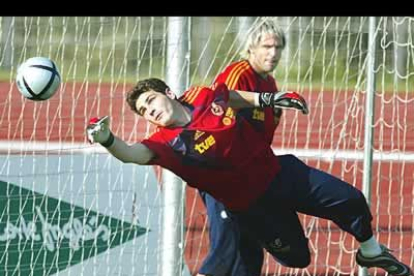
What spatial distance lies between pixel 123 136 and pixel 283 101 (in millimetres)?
3084

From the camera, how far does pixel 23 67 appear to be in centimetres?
634

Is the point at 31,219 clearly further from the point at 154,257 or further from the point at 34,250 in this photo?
the point at 154,257

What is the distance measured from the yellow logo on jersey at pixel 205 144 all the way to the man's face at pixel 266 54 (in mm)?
467

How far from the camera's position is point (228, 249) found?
6668 millimetres

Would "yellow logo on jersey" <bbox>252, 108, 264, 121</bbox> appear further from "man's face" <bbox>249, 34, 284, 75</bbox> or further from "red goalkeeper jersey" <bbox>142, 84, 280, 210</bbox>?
"man's face" <bbox>249, 34, 284, 75</bbox>

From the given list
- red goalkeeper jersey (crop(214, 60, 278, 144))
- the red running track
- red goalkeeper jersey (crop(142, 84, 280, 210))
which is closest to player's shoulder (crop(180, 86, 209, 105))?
red goalkeeper jersey (crop(142, 84, 280, 210))

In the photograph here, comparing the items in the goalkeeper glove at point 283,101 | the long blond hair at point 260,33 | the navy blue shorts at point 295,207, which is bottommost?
the navy blue shorts at point 295,207

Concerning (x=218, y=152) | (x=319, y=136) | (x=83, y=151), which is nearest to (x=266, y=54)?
(x=218, y=152)

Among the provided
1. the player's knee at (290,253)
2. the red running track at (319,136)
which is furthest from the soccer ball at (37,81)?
the red running track at (319,136)

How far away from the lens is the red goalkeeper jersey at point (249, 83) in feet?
21.7

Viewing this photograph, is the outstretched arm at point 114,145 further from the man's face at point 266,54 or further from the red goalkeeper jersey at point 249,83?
the man's face at point 266,54
